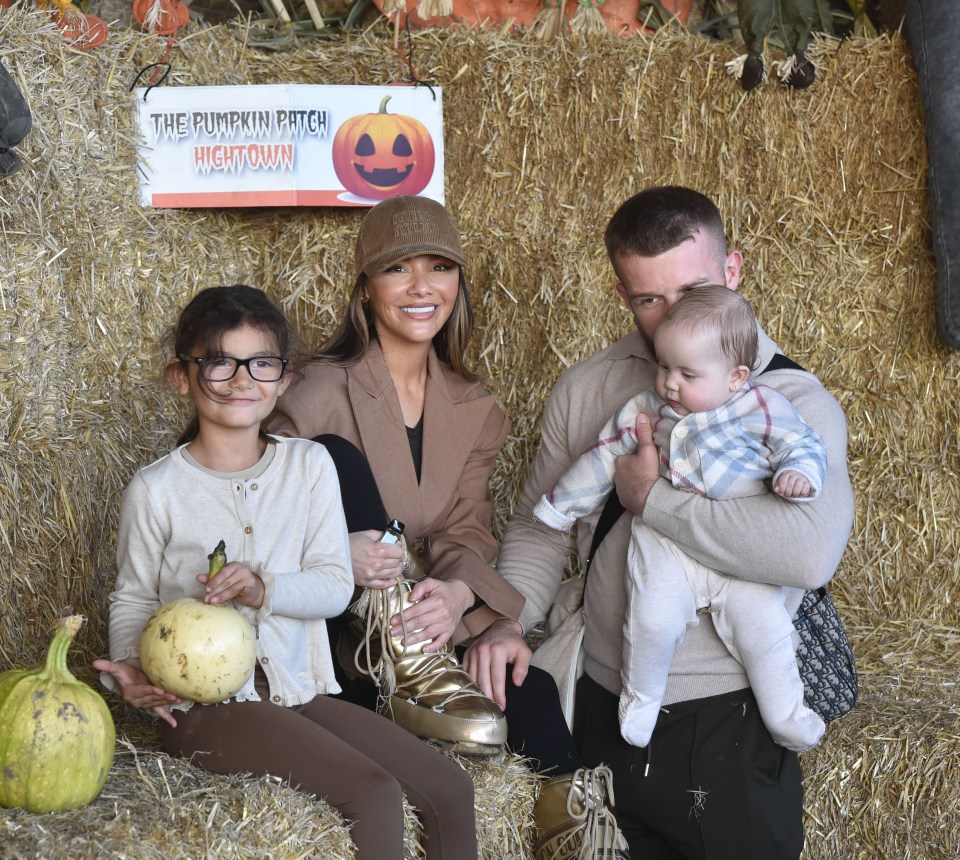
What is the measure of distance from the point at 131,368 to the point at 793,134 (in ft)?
6.42

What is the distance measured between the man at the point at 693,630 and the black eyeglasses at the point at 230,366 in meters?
0.74

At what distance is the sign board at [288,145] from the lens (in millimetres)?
3111

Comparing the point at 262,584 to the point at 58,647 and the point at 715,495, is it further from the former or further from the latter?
the point at 715,495

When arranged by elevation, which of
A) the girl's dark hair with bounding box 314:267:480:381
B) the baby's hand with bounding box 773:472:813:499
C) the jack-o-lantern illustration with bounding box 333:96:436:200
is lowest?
the baby's hand with bounding box 773:472:813:499

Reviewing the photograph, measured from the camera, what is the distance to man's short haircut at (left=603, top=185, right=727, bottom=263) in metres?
2.30

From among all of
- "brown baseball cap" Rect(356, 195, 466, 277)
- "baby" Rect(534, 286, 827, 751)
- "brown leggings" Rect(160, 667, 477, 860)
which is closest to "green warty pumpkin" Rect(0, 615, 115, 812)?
"brown leggings" Rect(160, 667, 477, 860)

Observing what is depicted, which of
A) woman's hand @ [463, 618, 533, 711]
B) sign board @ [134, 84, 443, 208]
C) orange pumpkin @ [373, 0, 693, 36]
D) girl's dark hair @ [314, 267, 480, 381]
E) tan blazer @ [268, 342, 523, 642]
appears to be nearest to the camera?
woman's hand @ [463, 618, 533, 711]

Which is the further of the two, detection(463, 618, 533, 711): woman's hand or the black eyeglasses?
detection(463, 618, 533, 711): woman's hand

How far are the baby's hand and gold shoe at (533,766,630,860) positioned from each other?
62 centimetres

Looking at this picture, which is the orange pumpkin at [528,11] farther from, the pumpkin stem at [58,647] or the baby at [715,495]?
the pumpkin stem at [58,647]

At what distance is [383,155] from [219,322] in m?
1.25

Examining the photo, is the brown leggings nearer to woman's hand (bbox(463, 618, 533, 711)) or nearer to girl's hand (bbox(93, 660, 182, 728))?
girl's hand (bbox(93, 660, 182, 728))

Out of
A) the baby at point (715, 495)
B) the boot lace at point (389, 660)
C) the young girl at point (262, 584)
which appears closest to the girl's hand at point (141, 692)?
the young girl at point (262, 584)

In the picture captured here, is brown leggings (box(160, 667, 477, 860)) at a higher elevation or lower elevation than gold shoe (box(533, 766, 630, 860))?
higher
